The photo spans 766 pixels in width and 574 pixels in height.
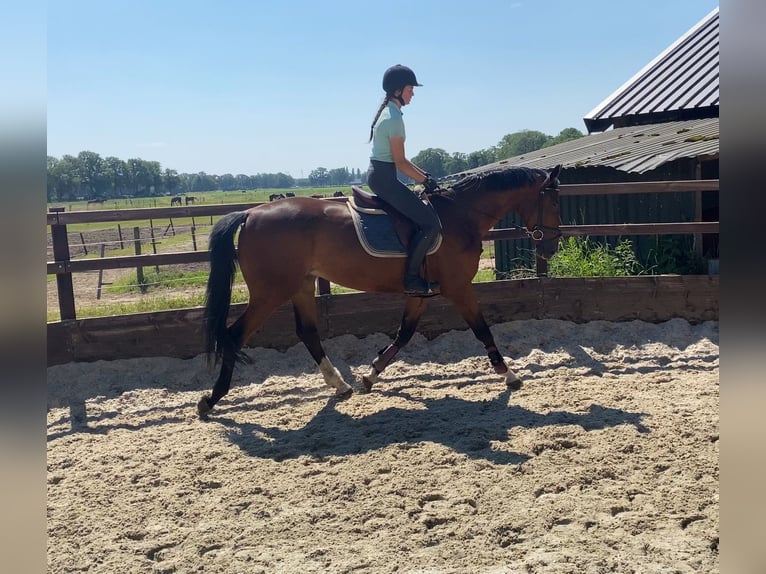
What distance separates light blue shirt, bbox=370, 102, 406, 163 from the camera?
16.8 ft

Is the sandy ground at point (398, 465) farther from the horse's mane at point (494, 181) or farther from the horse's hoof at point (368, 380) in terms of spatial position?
the horse's mane at point (494, 181)

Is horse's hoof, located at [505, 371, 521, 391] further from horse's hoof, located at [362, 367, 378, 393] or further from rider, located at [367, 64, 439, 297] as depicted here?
horse's hoof, located at [362, 367, 378, 393]

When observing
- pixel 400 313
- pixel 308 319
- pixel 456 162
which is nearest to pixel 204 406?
pixel 308 319

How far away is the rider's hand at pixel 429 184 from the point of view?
5516mm

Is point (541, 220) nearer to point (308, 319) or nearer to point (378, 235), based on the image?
point (378, 235)

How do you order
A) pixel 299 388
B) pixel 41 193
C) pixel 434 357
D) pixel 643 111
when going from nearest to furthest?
1. pixel 41 193
2. pixel 299 388
3. pixel 434 357
4. pixel 643 111

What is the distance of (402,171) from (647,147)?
6.38m

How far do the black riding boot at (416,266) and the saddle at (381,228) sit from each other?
0.07m

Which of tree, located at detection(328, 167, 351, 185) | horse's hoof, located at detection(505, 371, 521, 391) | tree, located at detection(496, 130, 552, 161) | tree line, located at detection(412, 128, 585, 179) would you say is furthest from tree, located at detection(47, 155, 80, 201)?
tree, located at detection(328, 167, 351, 185)

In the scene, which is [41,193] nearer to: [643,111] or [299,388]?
[299,388]

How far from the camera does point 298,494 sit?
12.1 feet
